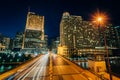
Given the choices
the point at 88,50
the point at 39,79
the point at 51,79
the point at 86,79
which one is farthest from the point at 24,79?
the point at 88,50

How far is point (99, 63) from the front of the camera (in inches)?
853

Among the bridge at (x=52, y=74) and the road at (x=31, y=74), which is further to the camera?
the road at (x=31, y=74)

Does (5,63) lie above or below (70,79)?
below

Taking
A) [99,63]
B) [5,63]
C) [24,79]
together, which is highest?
[99,63]

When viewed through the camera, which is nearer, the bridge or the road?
the bridge

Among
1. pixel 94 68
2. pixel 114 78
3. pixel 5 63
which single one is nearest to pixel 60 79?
pixel 114 78

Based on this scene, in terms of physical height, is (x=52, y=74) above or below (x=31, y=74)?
above

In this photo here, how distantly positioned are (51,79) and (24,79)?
Result: 4037 mm

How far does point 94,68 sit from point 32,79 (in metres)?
11.9

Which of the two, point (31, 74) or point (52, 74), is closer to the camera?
point (52, 74)

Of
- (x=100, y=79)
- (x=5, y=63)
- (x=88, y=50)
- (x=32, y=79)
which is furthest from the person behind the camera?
(x=88, y=50)

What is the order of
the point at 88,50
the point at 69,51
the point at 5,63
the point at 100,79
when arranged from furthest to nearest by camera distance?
the point at 88,50
the point at 69,51
the point at 5,63
the point at 100,79

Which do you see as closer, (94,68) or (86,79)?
(86,79)

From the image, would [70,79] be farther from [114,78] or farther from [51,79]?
[114,78]
